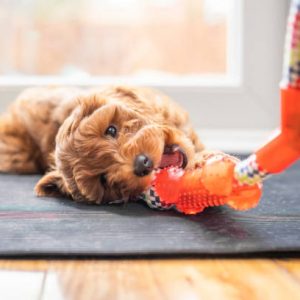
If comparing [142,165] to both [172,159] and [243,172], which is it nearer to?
[172,159]

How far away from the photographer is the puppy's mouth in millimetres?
1730

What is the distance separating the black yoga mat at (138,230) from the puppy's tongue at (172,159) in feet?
0.45

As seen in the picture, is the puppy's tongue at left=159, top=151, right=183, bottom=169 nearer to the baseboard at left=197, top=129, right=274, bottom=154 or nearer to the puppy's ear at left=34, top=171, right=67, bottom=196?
the puppy's ear at left=34, top=171, right=67, bottom=196

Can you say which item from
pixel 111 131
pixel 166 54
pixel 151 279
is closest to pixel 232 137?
pixel 166 54

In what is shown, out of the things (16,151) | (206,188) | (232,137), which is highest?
(206,188)

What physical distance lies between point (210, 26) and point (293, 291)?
7.63ft

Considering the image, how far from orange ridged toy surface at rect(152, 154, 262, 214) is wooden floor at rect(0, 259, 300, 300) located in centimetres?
17

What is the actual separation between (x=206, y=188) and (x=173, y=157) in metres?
0.25

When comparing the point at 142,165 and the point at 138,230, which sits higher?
the point at 142,165

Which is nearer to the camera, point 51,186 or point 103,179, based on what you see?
point 103,179

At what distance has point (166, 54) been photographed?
3.41m

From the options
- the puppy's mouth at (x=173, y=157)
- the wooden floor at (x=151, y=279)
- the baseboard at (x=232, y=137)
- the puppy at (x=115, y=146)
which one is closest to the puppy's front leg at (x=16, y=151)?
the puppy at (x=115, y=146)

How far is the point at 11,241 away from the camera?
A: 1.46m

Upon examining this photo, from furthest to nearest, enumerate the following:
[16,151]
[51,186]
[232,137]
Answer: [232,137], [16,151], [51,186]
